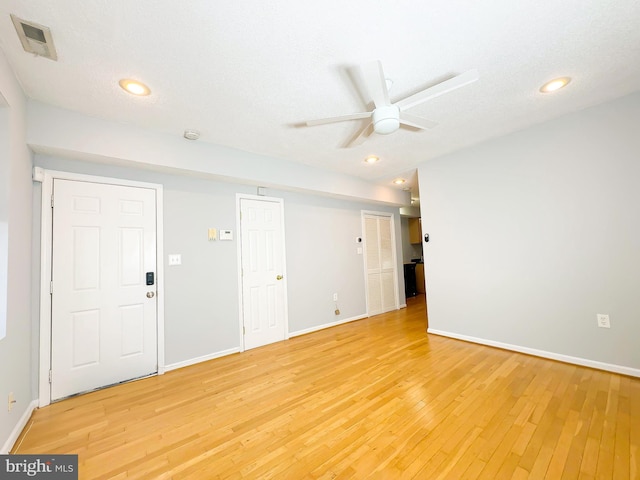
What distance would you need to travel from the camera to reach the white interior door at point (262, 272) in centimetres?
368

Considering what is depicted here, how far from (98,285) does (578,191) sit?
514 centimetres

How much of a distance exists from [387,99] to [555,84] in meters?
1.62

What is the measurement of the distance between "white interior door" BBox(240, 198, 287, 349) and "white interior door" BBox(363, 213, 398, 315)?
1.95 meters

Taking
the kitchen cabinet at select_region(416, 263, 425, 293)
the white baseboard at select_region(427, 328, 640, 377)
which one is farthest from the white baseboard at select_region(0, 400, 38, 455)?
the kitchen cabinet at select_region(416, 263, 425, 293)

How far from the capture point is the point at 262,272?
385cm

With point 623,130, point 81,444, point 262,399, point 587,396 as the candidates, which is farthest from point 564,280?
point 81,444

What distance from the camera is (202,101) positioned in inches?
91.5

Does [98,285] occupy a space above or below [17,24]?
below

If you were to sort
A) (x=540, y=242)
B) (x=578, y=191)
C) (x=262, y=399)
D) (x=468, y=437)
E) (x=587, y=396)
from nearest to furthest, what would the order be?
(x=468, y=437) → (x=587, y=396) → (x=262, y=399) → (x=578, y=191) → (x=540, y=242)

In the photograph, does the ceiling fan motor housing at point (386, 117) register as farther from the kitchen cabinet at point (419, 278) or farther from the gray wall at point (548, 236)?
the kitchen cabinet at point (419, 278)

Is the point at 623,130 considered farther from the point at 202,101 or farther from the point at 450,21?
the point at 202,101

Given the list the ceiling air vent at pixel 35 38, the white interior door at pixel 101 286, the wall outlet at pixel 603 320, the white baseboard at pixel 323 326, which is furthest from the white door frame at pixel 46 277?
the wall outlet at pixel 603 320

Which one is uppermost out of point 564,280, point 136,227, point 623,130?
point 623,130

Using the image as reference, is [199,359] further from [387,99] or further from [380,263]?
[380,263]
